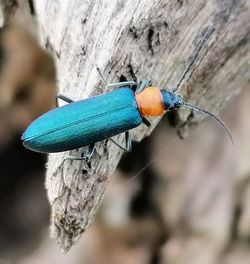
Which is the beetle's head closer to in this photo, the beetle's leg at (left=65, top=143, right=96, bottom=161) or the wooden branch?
the wooden branch

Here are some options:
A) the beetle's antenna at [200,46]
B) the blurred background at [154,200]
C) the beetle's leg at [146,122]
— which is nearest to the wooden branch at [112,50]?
the beetle's antenna at [200,46]

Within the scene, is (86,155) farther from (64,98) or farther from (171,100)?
(171,100)

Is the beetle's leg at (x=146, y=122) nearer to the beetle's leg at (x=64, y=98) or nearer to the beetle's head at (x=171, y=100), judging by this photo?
the beetle's head at (x=171, y=100)

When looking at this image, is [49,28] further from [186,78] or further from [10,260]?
[10,260]

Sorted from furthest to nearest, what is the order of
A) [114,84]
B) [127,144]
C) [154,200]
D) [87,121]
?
[154,200] < [127,144] < [87,121] < [114,84]

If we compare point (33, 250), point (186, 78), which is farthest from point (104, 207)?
point (186, 78)

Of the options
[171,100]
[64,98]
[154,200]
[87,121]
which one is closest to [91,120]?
[87,121]

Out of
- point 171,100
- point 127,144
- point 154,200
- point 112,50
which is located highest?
point 112,50
